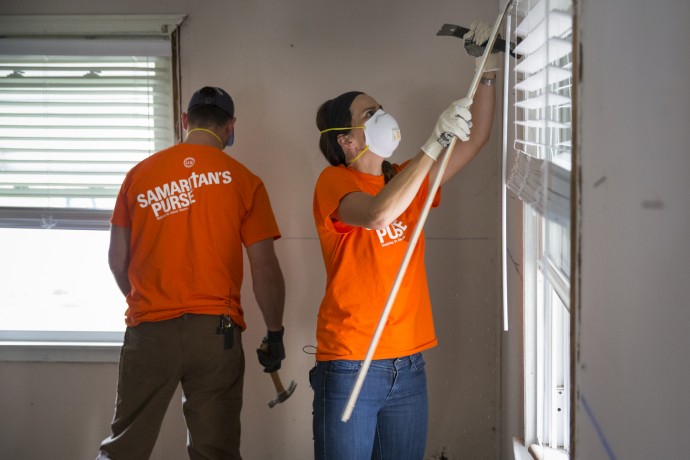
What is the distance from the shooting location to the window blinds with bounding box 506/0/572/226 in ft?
3.81

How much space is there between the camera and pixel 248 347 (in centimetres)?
272

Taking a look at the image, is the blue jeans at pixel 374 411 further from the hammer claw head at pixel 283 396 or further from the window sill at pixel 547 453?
the hammer claw head at pixel 283 396

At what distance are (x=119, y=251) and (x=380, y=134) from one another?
992 mm

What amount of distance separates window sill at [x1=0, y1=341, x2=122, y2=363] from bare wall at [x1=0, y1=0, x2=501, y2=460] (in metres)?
0.35

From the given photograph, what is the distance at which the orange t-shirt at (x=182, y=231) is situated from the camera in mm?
2160

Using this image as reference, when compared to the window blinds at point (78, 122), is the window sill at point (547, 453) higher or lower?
lower

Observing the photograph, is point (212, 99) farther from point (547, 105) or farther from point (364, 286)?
→ point (547, 105)

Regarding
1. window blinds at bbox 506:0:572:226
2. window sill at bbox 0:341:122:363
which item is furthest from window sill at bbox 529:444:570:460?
window sill at bbox 0:341:122:363

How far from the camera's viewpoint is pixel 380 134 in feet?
6.22

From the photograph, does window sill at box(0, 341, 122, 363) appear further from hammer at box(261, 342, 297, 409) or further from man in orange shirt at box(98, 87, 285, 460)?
hammer at box(261, 342, 297, 409)

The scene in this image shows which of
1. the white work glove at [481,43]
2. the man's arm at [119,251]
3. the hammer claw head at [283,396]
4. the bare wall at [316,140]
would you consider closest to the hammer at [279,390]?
the hammer claw head at [283,396]

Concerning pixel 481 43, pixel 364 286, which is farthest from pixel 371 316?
pixel 481 43

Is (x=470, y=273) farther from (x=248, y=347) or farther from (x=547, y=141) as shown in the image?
(x=547, y=141)

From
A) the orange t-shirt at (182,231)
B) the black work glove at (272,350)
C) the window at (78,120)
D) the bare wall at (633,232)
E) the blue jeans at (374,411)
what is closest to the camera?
the bare wall at (633,232)
